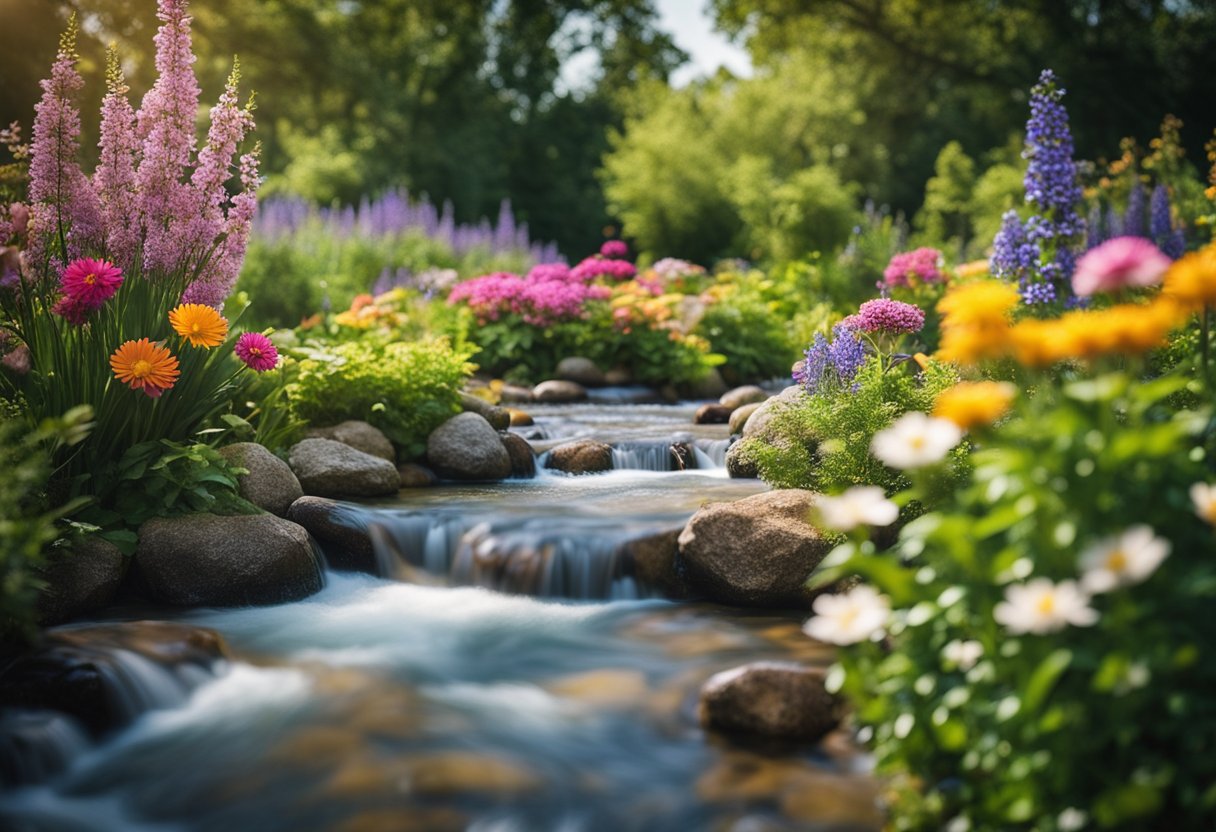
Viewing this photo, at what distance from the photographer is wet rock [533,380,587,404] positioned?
1102 cm

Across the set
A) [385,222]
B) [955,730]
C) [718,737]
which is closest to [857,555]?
[955,730]

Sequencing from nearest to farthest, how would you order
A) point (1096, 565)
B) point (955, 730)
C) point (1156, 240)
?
1. point (1096, 565)
2. point (955, 730)
3. point (1156, 240)

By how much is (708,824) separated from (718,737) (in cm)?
56

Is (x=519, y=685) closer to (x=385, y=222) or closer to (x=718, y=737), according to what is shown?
(x=718, y=737)

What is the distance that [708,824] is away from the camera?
10.1 ft

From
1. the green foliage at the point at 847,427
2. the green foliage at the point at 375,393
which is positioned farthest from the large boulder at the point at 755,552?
the green foliage at the point at 375,393

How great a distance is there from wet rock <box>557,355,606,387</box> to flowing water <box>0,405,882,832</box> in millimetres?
6050

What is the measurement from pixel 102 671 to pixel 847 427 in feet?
12.4

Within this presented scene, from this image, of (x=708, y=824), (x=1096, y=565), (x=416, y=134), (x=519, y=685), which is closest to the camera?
(x=1096, y=565)

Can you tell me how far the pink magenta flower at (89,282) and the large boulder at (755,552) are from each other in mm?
3053

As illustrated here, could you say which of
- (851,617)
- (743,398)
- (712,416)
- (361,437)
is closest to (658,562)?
(851,617)

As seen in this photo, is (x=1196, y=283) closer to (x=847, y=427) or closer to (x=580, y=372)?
(x=847, y=427)

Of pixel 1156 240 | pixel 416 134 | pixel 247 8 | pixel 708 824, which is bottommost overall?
pixel 708 824

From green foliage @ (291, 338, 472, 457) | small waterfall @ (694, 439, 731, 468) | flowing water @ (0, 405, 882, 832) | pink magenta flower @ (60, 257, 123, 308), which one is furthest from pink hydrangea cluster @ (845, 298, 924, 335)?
pink magenta flower @ (60, 257, 123, 308)
